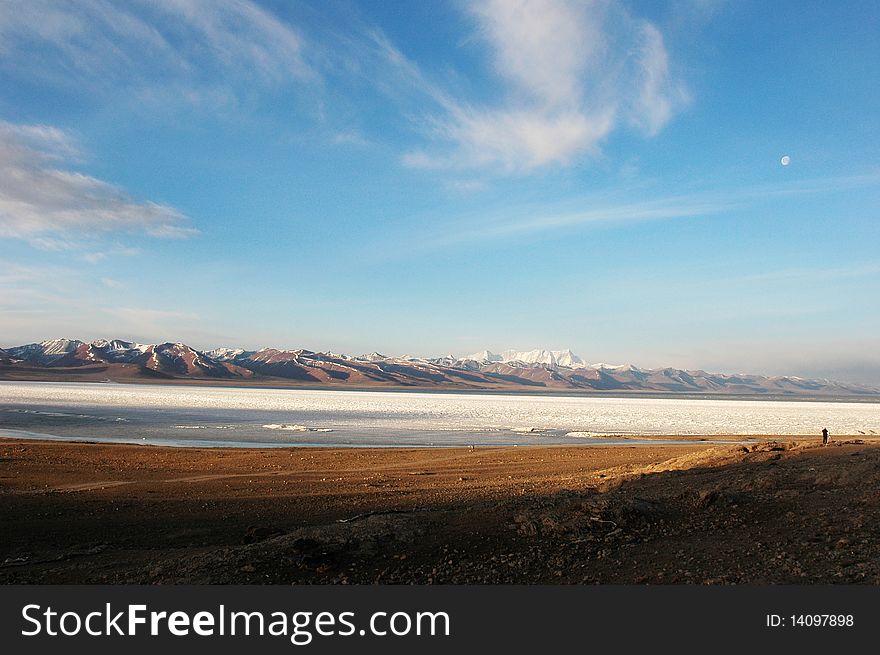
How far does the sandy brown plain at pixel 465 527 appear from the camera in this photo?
7949 millimetres

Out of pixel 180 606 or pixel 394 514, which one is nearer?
pixel 180 606

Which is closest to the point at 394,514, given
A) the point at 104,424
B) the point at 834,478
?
the point at 834,478

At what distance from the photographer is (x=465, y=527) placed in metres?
10.0

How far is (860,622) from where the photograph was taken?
5.54 meters

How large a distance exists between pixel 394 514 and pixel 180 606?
16.8ft

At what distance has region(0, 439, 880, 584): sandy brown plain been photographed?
26.1 ft

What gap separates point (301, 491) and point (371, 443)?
17724 millimetres

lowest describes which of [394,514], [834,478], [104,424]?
[104,424]

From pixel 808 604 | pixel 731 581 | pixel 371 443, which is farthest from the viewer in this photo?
pixel 371 443

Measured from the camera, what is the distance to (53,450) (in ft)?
85.5

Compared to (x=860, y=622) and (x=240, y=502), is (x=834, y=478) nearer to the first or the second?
(x=860, y=622)

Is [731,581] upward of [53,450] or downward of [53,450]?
upward

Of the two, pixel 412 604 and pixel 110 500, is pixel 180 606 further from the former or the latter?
pixel 110 500

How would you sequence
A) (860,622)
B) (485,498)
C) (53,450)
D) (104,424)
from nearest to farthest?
(860,622), (485,498), (53,450), (104,424)
